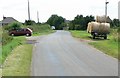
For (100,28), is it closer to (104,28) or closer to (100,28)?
(100,28)

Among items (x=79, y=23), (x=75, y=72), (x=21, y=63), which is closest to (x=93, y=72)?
(x=75, y=72)

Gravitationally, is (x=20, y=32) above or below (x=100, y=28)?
below

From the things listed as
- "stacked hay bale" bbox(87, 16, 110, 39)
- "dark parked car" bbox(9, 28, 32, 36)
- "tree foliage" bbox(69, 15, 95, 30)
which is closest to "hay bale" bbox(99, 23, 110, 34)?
"stacked hay bale" bbox(87, 16, 110, 39)

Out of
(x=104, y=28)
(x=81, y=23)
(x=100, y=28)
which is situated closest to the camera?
(x=104, y=28)

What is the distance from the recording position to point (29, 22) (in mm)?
91312

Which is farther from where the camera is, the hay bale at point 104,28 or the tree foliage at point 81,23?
the tree foliage at point 81,23

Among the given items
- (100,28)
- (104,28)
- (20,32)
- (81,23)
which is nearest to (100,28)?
(100,28)

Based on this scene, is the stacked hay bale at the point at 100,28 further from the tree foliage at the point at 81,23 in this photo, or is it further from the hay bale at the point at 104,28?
the tree foliage at the point at 81,23

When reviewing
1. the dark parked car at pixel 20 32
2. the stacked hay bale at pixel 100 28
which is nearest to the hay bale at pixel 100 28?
the stacked hay bale at pixel 100 28

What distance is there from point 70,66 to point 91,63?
1.64 m

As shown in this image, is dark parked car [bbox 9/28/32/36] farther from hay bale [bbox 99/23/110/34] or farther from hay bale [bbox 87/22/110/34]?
hay bale [bbox 99/23/110/34]

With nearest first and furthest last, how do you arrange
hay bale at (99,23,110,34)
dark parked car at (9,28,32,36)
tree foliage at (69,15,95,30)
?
hay bale at (99,23,110,34)
dark parked car at (9,28,32,36)
tree foliage at (69,15,95,30)

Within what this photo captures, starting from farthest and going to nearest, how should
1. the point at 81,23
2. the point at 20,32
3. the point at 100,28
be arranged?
the point at 81,23
the point at 20,32
the point at 100,28

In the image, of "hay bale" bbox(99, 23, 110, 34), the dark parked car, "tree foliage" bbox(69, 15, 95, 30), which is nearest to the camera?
"hay bale" bbox(99, 23, 110, 34)
